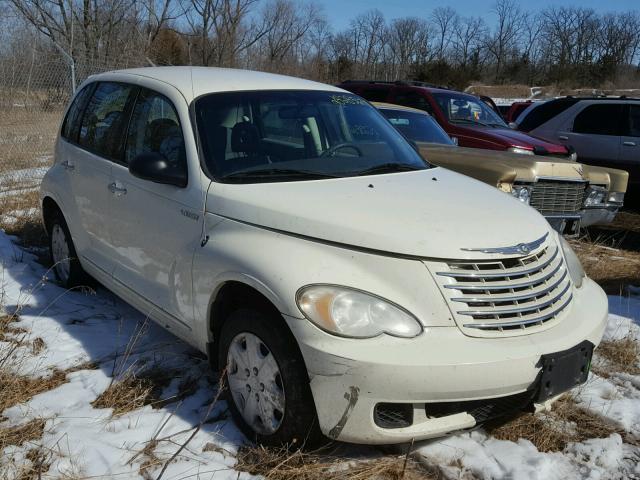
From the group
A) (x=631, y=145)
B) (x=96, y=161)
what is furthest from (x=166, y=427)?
(x=631, y=145)

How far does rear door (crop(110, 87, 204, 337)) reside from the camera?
10.6 ft

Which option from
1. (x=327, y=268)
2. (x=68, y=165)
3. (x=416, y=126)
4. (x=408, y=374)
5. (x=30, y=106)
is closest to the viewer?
(x=408, y=374)

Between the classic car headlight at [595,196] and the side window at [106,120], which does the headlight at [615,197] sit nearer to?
the classic car headlight at [595,196]

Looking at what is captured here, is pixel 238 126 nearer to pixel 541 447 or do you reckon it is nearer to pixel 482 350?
pixel 482 350

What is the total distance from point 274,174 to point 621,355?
2550 millimetres

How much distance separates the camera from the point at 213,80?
3730mm

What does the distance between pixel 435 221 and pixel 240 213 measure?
92 centimetres

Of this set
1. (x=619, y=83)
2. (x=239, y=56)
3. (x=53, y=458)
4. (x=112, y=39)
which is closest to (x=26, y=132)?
(x=53, y=458)

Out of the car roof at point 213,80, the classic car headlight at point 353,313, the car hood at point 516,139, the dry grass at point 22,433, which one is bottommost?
the dry grass at point 22,433

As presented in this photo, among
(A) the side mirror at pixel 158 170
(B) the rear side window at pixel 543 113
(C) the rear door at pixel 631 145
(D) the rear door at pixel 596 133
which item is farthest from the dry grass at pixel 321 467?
(B) the rear side window at pixel 543 113

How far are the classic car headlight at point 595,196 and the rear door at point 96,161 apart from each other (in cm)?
493

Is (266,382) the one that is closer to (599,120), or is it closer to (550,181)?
(550,181)

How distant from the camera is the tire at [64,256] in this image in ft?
15.8

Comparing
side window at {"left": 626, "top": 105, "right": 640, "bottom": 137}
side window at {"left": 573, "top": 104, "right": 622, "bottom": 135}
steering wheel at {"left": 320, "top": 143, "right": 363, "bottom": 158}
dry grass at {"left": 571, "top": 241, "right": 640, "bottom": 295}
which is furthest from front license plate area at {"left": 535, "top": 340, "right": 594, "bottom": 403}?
side window at {"left": 573, "top": 104, "right": 622, "bottom": 135}
